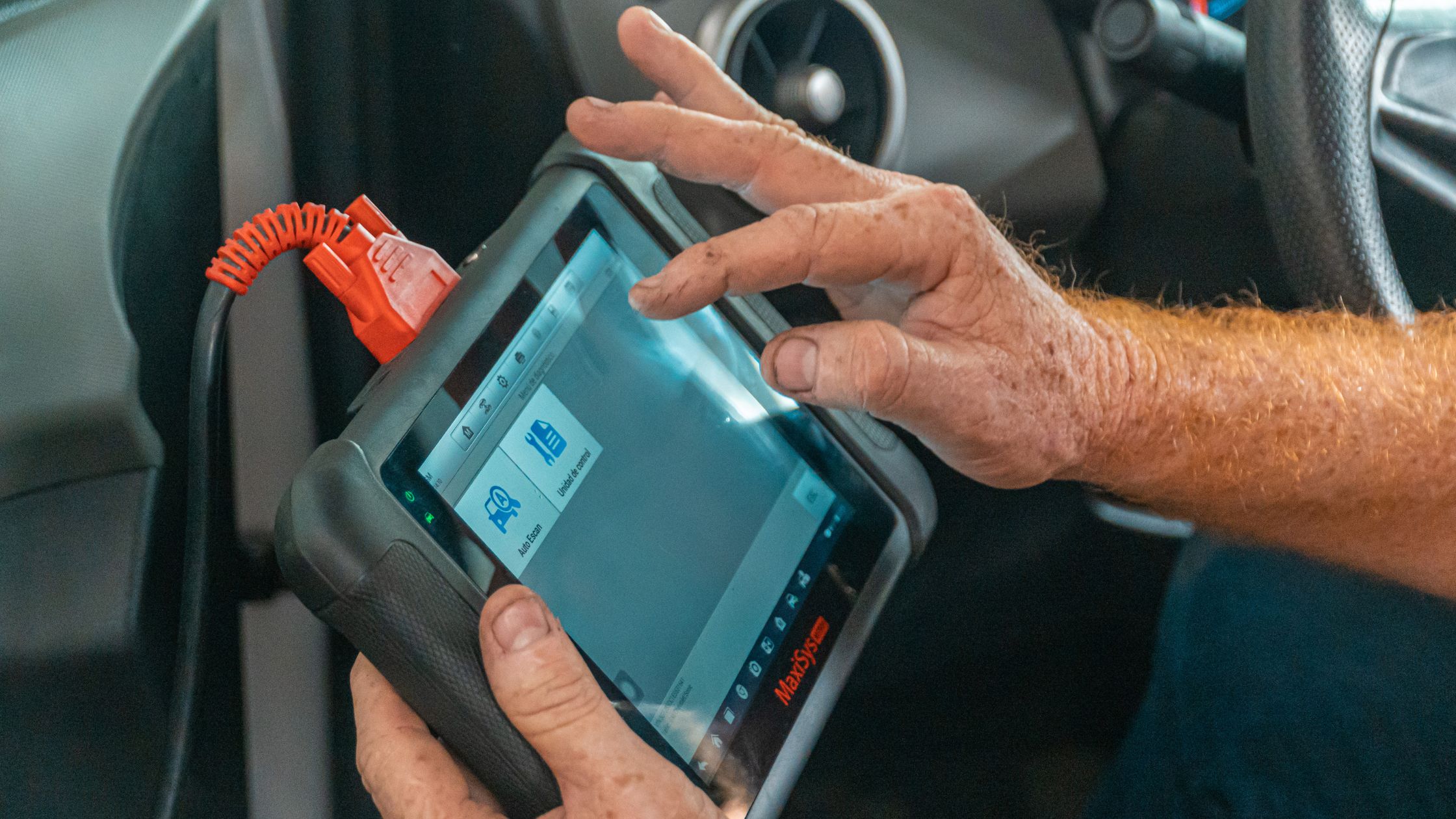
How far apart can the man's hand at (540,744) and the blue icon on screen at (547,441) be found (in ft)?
0.29

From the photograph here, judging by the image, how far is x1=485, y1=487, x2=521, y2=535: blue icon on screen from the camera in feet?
1.61

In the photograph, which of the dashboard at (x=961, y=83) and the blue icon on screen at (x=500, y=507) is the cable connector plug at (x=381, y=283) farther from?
the dashboard at (x=961, y=83)

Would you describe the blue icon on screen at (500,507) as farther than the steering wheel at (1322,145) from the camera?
No

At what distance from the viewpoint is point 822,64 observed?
818 millimetres

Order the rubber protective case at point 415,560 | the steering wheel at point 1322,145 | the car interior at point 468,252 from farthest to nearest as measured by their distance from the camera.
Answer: the steering wheel at point 1322,145
the car interior at point 468,252
the rubber protective case at point 415,560

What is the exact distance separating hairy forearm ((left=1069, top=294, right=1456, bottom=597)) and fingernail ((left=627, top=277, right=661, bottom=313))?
33 cm

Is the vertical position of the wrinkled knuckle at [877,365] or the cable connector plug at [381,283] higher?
the cable connector plug at [381,283]

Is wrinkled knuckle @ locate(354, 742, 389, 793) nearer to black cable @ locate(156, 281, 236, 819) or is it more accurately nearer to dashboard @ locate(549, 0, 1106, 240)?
black cable @ locate(156, 281, 236, 819)

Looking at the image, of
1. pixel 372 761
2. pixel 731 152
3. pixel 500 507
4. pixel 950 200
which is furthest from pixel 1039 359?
pixel 372 761

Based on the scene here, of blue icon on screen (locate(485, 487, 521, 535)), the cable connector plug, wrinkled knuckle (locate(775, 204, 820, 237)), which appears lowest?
blue icon on screen (locate(485, 487, 521, 535))

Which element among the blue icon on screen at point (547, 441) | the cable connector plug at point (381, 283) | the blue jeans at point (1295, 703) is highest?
the cable connector plug at point (381, 283)

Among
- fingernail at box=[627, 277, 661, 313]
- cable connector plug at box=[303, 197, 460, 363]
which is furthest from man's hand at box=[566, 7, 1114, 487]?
cable connector plug at box=[303, 197, 460, 363]

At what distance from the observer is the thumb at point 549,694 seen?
0.44 meters

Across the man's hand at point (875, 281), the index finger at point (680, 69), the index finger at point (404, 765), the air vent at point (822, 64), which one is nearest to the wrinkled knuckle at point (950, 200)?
the man's hand at point (875, 281)
